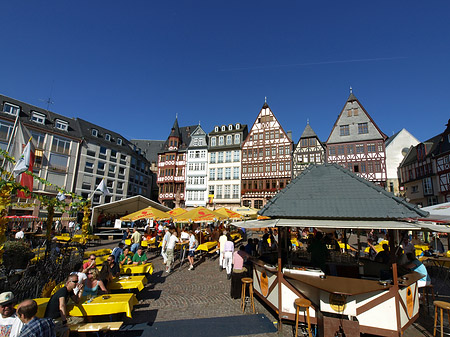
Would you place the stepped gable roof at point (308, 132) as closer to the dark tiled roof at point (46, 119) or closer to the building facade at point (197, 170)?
the building facade at point (197, 170)

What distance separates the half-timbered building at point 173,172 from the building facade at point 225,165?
513cm

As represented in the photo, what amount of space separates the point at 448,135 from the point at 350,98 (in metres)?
12.5

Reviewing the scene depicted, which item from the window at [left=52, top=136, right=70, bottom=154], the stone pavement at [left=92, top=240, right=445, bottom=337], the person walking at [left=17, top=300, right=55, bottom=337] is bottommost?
the stone pavement at [left=92, top=240, right=445, bottom=337]

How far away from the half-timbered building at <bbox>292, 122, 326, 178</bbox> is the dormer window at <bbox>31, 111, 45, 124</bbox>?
37.6m

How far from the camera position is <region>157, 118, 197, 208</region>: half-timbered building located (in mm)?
41281

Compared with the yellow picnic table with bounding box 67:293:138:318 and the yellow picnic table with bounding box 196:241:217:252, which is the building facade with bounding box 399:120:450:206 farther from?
the yellow picnic table with bounding box 67:293:138:318

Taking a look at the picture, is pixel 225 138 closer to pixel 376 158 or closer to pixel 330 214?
pixel 376 158

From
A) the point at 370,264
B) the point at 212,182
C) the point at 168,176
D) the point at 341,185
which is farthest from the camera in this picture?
the point at 168,176

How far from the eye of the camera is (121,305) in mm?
5215

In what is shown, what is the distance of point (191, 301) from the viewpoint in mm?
7379

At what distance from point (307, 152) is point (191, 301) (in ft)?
103

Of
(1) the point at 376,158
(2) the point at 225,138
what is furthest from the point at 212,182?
(1) the point at 376,158

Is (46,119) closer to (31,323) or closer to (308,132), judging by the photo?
(308,132)

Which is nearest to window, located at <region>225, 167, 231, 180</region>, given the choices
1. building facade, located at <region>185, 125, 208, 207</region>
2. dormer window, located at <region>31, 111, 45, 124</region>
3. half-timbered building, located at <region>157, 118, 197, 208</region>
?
building facade, located at <region>185, 125, 208, 207</region>
